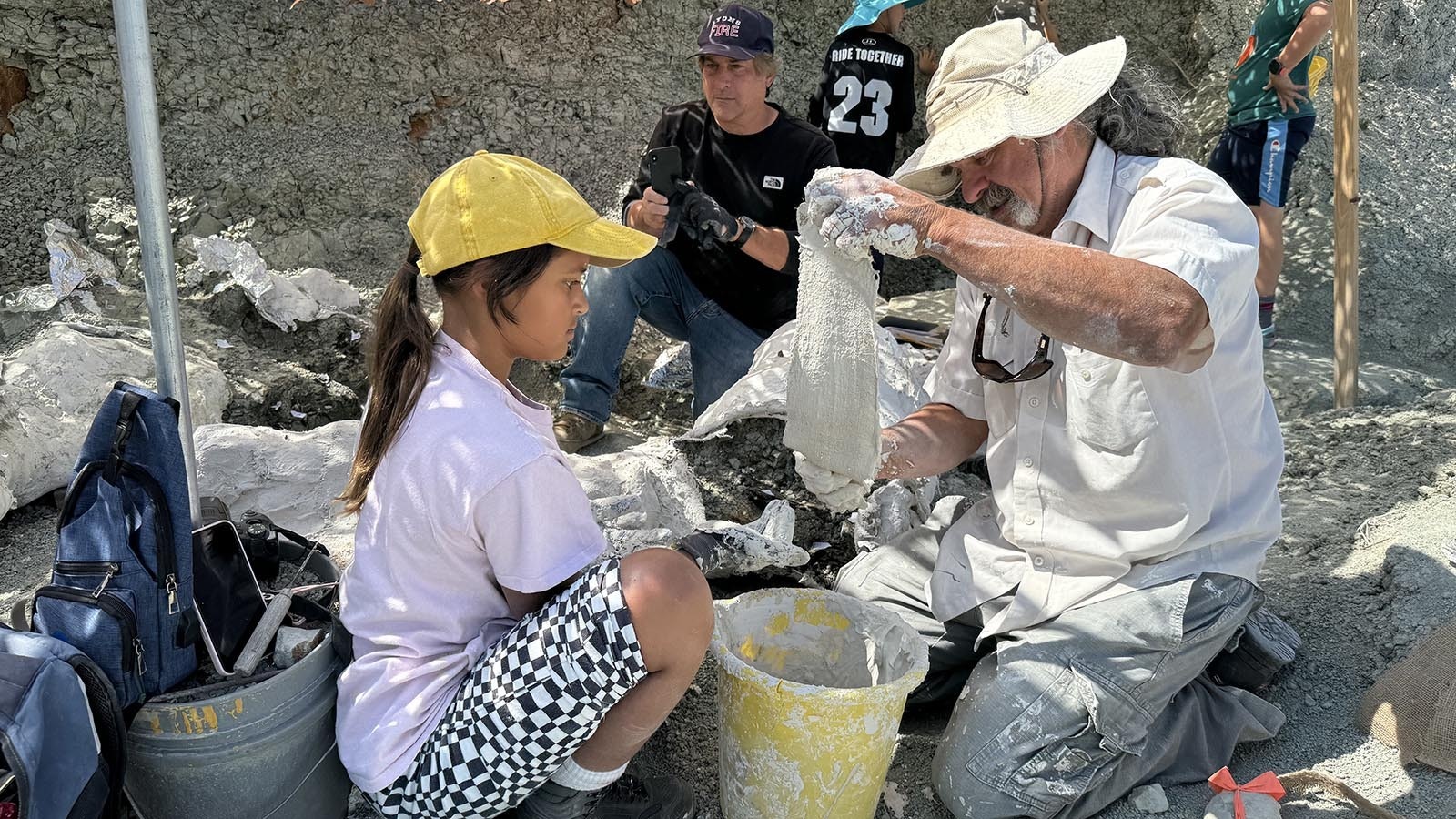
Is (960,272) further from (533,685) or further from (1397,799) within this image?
(1397,799)

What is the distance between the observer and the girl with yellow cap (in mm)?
1497

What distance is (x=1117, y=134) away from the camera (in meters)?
1.95

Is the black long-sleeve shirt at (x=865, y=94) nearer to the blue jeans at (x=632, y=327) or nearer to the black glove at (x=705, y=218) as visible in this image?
the blue jeans at (x=632, y=327)

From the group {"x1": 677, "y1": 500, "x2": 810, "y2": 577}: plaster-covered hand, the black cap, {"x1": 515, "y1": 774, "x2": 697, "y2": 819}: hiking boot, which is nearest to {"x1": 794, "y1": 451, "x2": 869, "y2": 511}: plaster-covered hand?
{"x1": 677, "y1": 500, "x2": 810, "y2": 577}: plaster-covered hand

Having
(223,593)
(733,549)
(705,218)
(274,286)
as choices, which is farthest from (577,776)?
(274,286)

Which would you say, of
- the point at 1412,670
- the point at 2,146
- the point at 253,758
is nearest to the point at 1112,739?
the point at 1412,670

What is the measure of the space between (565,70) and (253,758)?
4.06 m

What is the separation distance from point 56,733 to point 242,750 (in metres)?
0.27

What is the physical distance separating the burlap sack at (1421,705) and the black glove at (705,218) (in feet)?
6.75

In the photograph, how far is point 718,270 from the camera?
134 inches

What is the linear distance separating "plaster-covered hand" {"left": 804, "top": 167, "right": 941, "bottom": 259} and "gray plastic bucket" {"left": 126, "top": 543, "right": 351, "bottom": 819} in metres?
1.15

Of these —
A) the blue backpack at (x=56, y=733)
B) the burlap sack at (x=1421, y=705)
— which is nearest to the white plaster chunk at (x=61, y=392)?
the blue backpack at (x=56, y=733)

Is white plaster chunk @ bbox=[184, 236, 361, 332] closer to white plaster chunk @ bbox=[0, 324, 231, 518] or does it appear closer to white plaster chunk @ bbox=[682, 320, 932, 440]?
white plaster chunk @ bbox=[0, 324, 231, 518]

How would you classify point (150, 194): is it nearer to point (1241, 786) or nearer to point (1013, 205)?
point (1013, 205)
